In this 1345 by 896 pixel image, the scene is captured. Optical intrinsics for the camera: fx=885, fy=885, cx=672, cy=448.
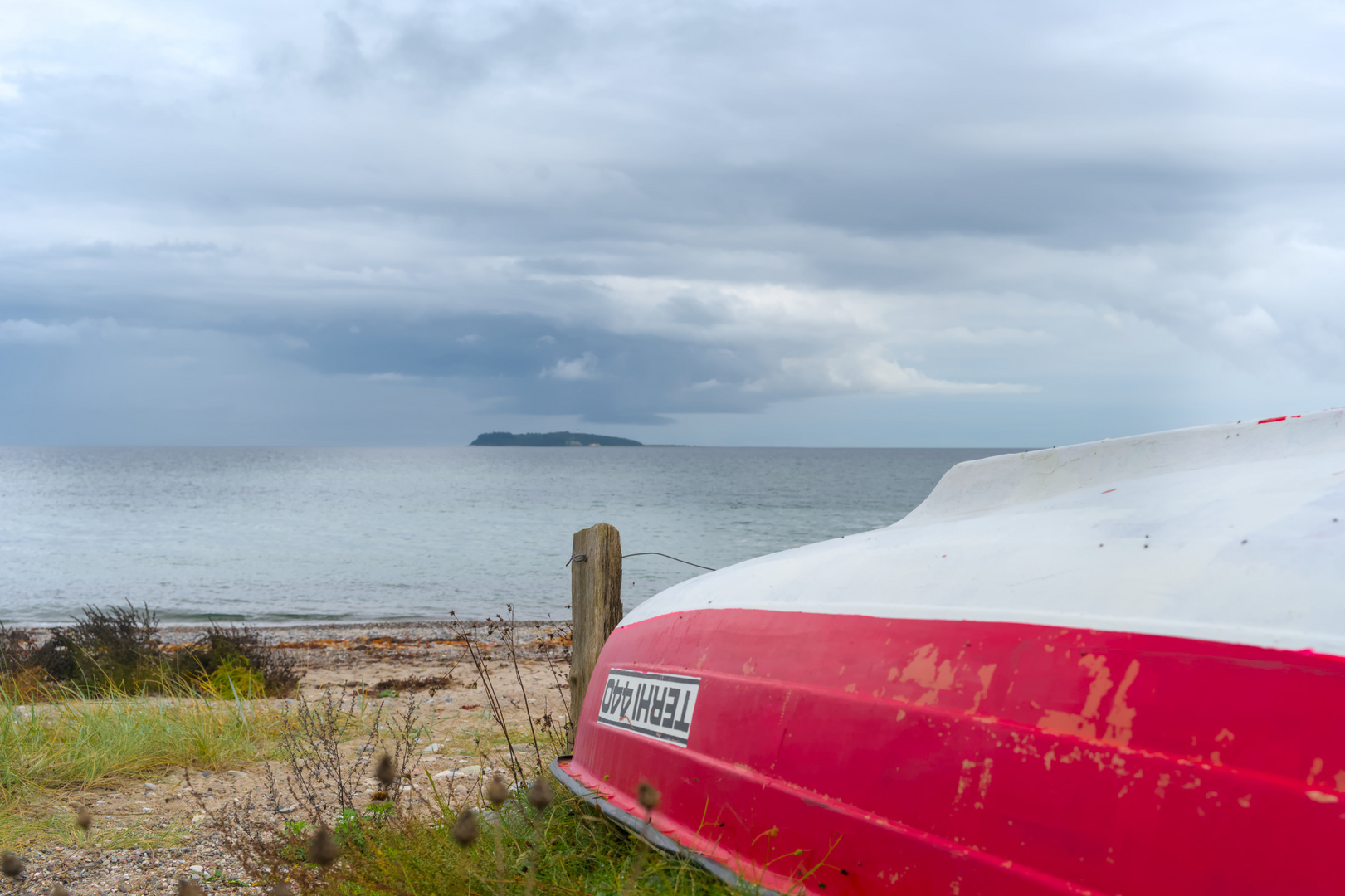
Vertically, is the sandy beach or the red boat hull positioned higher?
the red boat hull

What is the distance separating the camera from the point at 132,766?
4977 mm

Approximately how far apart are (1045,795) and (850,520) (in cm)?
3824

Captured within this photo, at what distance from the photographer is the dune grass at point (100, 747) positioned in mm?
4191

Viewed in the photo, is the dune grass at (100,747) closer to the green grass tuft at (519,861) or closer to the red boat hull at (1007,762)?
the green grass tuft at (519,861)

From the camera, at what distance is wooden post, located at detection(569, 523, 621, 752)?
4.34m

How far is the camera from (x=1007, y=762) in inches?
73.7

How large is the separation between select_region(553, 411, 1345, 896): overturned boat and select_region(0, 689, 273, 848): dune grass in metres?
3.04

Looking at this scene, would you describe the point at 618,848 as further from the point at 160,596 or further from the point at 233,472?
the point at 233,472

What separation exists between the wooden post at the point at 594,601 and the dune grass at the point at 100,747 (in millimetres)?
2003

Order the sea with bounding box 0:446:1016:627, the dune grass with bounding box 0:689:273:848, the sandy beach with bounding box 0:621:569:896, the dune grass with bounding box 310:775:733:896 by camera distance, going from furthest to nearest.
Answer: the sea with bounding box 0:446:1016:627
the dune grass with bounding box 0:689:273:848
the sandy beach with bounding box 0:621:569:896
the dune grass with bounding box 310:775:733:896

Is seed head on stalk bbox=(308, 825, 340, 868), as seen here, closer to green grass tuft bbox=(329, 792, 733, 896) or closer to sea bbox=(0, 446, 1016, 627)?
green grass tuft bbox=(329, 792, 733, 896)

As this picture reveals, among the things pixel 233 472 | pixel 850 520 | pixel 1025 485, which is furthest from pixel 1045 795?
pixel 233 472

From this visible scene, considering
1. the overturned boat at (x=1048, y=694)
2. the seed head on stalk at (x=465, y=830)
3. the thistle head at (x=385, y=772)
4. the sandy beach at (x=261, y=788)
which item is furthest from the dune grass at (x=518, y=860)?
the seed head on stalk at (x=465, y=830)

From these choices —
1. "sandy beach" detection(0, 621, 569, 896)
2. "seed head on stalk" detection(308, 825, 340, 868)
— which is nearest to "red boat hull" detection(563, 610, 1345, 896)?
"seed head on stalk" detection(308, 825, 340, 868)
